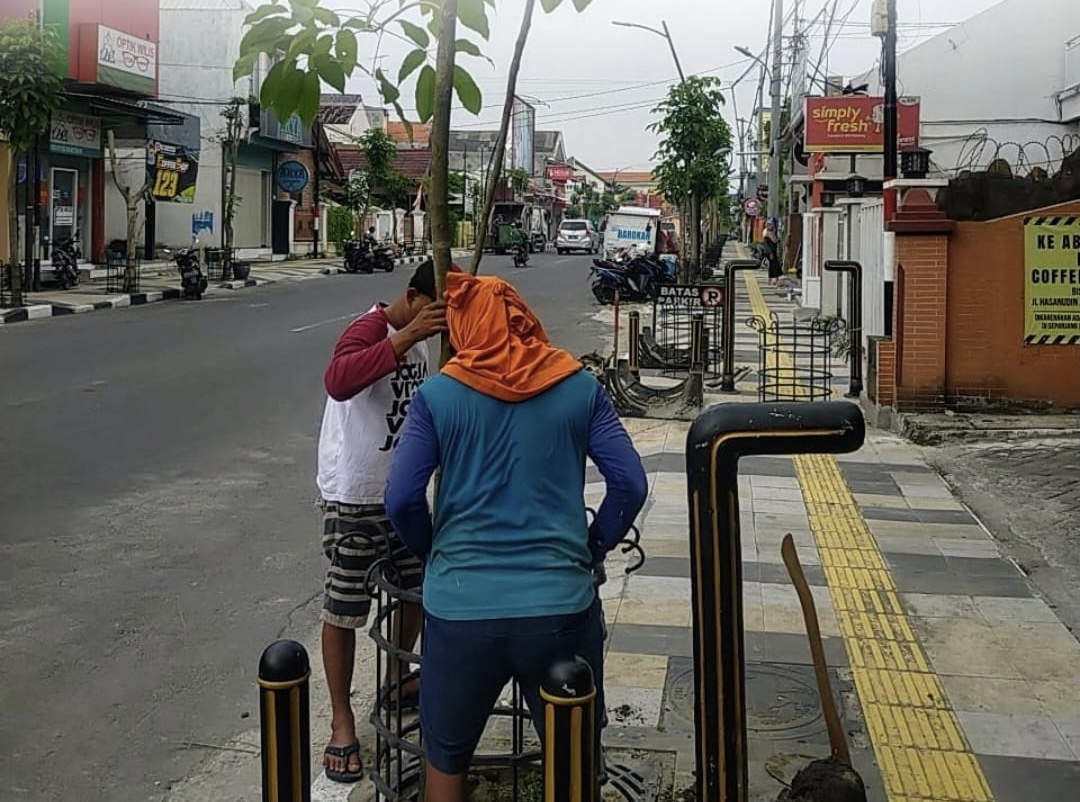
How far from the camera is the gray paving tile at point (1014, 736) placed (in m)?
4.51

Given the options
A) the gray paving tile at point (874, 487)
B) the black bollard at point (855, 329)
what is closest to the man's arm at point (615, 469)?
the gray paving tile at point (874, 487)

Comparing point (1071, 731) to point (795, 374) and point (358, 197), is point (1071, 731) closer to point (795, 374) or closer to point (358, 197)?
point (795, 374)

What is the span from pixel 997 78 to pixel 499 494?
27.0 m

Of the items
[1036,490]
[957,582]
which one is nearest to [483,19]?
[957,582]

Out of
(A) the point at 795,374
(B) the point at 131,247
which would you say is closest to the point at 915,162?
(A) the point at 795,374

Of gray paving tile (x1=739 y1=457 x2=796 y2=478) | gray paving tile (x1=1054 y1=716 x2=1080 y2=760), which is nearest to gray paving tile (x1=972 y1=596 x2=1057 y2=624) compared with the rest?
gray paving tile (x1=1054 y1=716 x2=1080 y2=760)

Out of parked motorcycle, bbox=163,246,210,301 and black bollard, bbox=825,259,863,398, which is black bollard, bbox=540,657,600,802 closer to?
black bollard, bbox=825,259,863,398

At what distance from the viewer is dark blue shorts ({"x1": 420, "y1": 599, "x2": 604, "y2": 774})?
308 cm

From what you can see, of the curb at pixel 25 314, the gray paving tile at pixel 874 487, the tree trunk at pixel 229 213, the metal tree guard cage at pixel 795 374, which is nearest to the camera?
the gray paving tile at pixel 874 487

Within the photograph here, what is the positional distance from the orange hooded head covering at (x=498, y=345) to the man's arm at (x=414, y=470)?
133mm

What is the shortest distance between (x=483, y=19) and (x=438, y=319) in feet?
2.68

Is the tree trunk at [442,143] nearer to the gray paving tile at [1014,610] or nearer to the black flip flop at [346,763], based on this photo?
the black flip flop at [346,763]

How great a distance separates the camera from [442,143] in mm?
3633

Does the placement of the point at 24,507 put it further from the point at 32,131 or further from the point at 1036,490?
the point at 32,131
